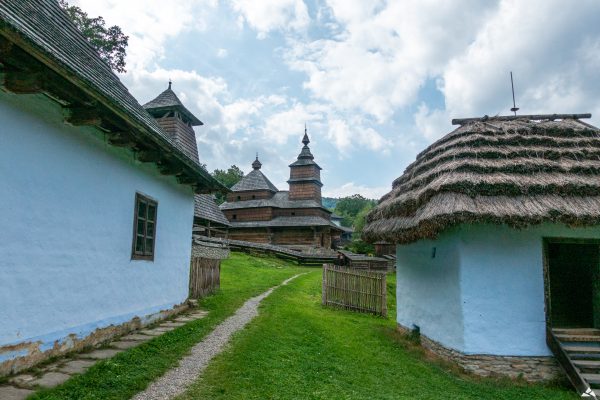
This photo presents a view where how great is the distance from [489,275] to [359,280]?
19.6ft

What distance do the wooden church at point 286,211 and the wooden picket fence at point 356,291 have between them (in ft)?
69.3

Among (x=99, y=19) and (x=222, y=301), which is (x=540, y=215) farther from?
(x=99, y=19)

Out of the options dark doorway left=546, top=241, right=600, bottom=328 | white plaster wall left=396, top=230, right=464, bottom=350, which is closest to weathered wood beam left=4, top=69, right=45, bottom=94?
white plaster wall left=396, top=230, right=464, bottom=350

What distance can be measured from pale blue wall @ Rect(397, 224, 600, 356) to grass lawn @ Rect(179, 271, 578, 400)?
0.68 metres

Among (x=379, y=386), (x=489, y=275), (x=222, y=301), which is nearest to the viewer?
(x=379, y=386)

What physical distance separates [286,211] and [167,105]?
2098 cm

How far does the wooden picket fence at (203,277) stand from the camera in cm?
1090

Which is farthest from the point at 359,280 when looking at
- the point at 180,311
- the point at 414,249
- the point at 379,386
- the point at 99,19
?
the point at 99,19

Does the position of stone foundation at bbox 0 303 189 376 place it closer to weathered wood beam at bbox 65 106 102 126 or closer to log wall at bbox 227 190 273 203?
weathered wood beam at bbox 65 106 102 126

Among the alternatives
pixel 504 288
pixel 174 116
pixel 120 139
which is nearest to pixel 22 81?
pixel 120 139

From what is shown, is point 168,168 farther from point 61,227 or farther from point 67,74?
point 67,74

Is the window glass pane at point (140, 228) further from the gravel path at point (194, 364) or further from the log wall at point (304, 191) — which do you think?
the log wall at point (304, 191)

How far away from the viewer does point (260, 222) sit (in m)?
37.1

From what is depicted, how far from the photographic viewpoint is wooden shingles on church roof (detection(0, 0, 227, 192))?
4.06m
